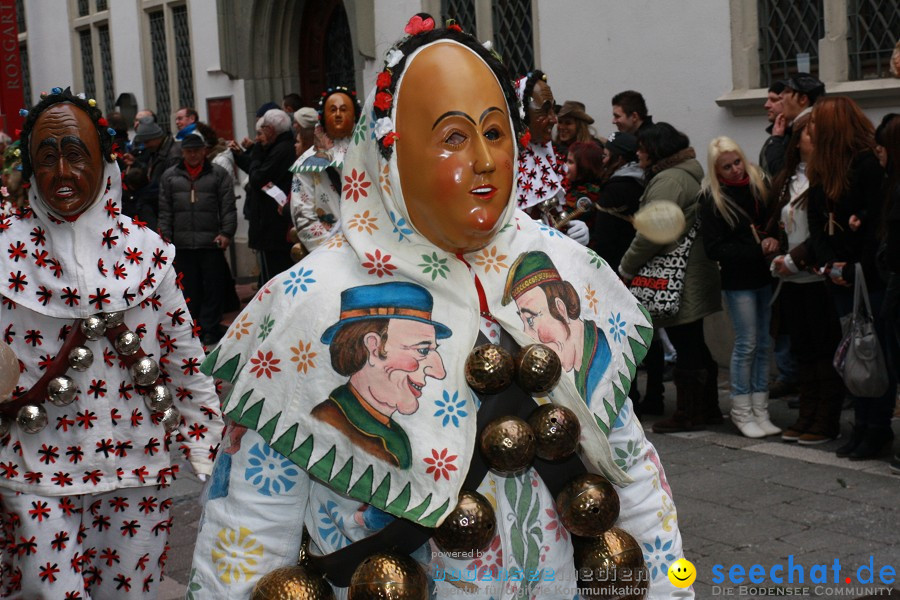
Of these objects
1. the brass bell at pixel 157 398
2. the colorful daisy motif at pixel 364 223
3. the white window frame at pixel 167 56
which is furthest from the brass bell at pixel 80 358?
the white window frame at pixel 167 56

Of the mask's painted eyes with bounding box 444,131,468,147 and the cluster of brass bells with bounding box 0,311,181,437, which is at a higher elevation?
the mask's painted eyes with bounding box 444,131,468,147

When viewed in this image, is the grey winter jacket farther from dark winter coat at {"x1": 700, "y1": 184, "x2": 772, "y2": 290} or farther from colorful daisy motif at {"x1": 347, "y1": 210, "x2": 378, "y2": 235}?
colorful daisy motif at {"x1": 347, "y1": 210, "x2": 378, "y2": 235}

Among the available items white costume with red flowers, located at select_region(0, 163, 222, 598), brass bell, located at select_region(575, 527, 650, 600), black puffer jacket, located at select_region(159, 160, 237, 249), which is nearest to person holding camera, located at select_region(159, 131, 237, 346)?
black puffer jacket, located at select_region(159, 160, 237, 249)

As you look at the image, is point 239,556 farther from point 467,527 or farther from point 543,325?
point 543,325

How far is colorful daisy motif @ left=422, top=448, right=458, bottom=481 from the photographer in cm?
249

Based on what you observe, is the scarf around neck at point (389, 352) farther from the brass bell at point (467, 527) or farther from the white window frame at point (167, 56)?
the white window frame at point (167, 56)

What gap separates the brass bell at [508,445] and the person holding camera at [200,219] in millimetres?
9357

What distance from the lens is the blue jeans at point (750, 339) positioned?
7.39 m

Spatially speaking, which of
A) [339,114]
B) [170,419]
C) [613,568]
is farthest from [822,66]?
[613,568]

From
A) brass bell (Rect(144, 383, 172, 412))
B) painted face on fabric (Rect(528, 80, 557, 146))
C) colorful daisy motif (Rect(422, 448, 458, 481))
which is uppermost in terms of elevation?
painted face on fabric (Rect(528, 80, 557, 146))

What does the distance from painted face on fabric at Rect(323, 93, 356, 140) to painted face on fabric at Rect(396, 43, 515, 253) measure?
576cm

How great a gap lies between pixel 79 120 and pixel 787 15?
6.27 meters

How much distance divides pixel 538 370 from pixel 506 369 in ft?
0.21

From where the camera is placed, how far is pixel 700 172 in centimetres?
764
